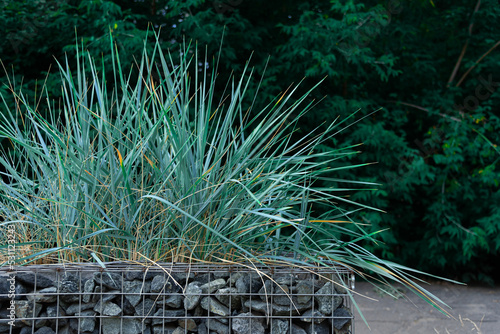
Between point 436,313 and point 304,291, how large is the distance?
309 cm

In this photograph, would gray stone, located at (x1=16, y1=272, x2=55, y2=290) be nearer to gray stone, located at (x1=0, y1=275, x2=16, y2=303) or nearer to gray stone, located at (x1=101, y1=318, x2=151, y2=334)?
gray stone, located at (x1=0, y1=275, x2=16, y2=303)

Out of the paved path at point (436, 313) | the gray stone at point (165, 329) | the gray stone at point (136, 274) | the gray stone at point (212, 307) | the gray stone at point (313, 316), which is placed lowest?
the paved path at point (436, 313)

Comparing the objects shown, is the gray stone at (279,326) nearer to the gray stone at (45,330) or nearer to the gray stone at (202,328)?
the gray stone at (202,328)

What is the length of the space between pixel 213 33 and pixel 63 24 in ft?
5.04

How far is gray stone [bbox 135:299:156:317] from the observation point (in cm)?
175

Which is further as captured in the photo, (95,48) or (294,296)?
(95,48)

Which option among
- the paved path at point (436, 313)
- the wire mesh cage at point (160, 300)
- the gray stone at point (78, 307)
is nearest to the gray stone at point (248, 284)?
the wire mesh cage at point (160, 300)

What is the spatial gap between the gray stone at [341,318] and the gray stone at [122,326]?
→ 0.66 m

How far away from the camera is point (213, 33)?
4.73 metres

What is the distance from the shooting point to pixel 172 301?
1.75 metres

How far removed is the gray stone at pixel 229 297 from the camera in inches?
69.4

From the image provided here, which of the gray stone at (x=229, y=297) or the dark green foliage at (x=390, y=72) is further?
the dark green foliage at (x=390, y=72)

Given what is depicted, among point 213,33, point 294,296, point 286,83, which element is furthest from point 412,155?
point 294,296

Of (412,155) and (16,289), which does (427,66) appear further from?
(16,289)
